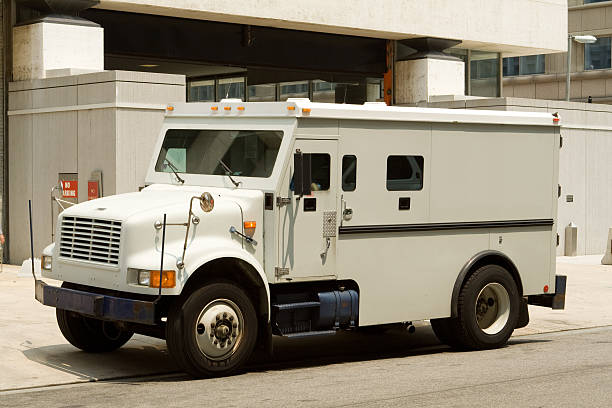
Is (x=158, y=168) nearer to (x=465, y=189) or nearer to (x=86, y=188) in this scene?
(x=465, y=189)

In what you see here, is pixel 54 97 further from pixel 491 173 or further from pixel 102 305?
pixel 102 305

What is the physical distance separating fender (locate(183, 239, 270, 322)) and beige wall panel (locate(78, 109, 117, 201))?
29.4 feet

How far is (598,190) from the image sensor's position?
26.8 m

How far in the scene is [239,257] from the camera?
32.8 ft

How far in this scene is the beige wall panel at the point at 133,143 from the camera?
61.5 feet

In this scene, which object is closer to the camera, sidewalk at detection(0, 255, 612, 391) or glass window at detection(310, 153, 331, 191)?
sidewalk at detection(0, 255, 612, 391)

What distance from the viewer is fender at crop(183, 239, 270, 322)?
975 centimetres

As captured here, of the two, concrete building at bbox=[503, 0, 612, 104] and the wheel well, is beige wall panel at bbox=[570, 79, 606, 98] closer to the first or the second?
concrete building at bbox=[503, 0, 612, 104]

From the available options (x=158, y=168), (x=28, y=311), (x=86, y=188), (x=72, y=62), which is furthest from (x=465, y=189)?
(x=72, y=62)

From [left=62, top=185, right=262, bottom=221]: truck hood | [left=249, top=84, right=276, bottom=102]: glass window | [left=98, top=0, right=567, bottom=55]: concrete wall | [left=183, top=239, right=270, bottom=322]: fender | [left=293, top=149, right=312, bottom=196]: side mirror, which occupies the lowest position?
[left=183, top=239, right=270, bottom=322]: fender

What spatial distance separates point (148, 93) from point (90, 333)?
27.5ft

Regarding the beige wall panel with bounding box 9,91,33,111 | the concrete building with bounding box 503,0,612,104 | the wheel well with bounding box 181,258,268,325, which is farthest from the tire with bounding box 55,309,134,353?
the concrete building with bounding box 503,0,612,104

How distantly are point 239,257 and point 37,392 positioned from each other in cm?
212

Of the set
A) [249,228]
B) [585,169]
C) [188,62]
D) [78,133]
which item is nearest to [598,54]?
[585,169]
